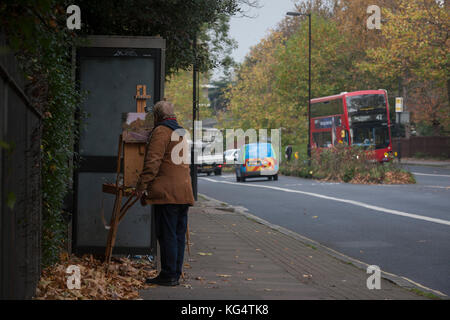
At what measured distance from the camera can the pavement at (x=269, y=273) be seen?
6660mm

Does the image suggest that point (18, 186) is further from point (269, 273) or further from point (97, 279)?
point (269, 273)

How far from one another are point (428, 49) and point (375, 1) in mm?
12303

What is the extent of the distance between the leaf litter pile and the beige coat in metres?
0.85

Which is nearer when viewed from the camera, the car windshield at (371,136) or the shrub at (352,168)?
the shrub at (352,168)

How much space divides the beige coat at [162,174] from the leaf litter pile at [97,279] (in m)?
0.85

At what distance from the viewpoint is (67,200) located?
8.28 metres

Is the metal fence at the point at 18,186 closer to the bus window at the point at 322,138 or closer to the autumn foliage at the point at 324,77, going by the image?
the bus window at the point at 322,138

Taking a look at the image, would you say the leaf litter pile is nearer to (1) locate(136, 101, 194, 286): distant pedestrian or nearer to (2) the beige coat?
(1) locate(136, 101, 194, 286): distant pedestrian

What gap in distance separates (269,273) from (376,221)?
715 centimetres

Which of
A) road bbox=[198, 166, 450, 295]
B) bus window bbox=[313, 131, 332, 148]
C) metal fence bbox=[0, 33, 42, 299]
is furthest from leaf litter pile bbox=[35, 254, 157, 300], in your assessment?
bus window bbox=[313, 131, 332, 148]

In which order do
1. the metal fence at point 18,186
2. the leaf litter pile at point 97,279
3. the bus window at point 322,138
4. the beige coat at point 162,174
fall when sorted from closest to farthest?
the metal fence at point 18,186
the leaf litter pile at point 97,279
the beige coat at point 162,174
the bus window at point 322,138

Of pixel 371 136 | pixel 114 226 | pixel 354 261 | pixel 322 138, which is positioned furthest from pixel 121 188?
pixel 322 138

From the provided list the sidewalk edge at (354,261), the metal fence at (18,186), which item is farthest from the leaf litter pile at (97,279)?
the sidewalk edge at (354,261)
